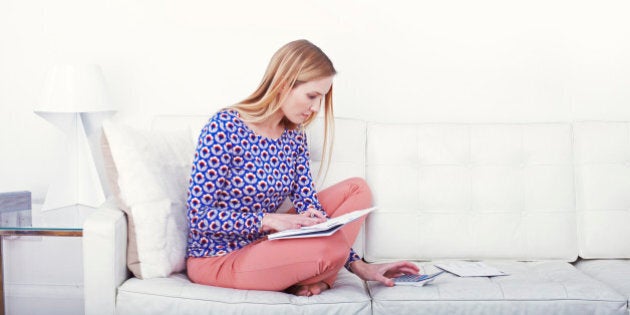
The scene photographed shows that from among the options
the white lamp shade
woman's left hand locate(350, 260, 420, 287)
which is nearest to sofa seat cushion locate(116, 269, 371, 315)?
woman's left hand locate(350, 260, 420, 287)

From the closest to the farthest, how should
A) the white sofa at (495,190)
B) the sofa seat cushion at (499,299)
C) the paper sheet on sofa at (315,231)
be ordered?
the paper sheet on sofa at (315,231)
the sofa seat cushion at (499,299)
the white sofa at (495,190)

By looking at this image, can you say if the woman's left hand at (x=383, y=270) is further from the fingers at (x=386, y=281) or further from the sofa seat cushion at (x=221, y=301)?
the sofa seat cushion at (x=221, y=301)

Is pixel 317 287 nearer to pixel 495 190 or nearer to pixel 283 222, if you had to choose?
pixel 283 222

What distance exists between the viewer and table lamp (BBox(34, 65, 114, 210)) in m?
2.71

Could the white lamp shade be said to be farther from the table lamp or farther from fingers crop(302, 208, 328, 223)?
fingers crop(302, 208, 328, 223)

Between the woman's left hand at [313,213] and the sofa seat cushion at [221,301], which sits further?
the woman's left hand at [313,213]

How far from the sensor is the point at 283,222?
6.73ft

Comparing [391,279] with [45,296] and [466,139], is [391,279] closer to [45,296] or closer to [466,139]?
[466,139]

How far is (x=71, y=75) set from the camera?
2.72 meters

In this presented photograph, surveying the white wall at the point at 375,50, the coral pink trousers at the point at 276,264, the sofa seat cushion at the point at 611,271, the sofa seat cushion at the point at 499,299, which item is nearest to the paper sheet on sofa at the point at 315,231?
the coral pink trousers at the point at 276,264

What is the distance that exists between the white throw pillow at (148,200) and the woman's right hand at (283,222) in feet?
0.97

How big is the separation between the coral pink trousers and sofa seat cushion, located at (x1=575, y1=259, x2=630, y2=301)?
83 centimetres

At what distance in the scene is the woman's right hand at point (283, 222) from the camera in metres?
2.04

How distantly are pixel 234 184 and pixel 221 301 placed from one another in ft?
1.17
